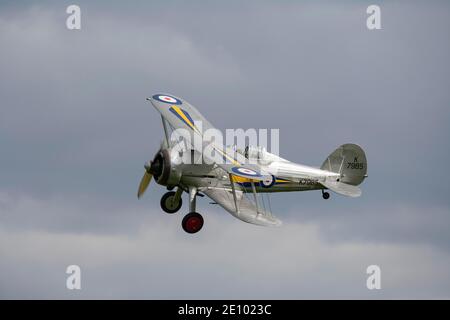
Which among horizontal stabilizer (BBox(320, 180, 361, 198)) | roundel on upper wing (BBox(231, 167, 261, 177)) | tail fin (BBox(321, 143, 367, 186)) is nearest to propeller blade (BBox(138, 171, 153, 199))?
roundel on upper wing (BBox(231, 167, 261, 177))

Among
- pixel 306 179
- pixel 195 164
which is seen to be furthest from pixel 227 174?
pixel 306 179

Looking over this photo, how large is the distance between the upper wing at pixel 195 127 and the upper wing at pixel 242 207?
48.0 inches

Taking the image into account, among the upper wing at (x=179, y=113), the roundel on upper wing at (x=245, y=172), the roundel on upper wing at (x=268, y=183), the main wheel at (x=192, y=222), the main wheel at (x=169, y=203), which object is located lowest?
the main wheel at (x=192, y=222)

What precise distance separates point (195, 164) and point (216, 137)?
115 centimetres

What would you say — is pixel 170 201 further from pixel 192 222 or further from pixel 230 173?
pixel 230 173

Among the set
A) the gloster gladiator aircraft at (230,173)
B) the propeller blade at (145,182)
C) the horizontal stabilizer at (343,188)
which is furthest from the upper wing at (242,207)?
the horizontal stabilizer at (343,188)

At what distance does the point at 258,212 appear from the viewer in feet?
92.3

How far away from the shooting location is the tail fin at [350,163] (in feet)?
104

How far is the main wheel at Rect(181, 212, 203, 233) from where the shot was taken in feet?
94.3

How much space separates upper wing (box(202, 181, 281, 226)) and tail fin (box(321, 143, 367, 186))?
163 inches

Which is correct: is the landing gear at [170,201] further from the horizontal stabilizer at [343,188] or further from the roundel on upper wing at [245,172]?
the horizontal stabilizer at [343,188]

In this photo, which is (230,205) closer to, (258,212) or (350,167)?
(258,212)

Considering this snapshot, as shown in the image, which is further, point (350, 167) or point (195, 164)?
point (350, 167)

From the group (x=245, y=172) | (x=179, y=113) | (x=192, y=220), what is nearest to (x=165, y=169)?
(x=192, y=220)
